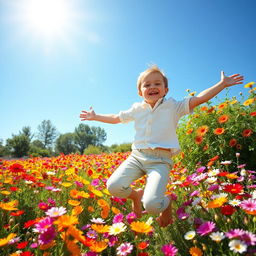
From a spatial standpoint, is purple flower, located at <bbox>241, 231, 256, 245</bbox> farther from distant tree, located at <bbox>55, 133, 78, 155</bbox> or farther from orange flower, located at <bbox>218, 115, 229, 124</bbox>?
distant tree, located at <bbox>55, 133, 78, 155</bbox>

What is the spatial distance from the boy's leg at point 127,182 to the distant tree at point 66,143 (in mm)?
58349

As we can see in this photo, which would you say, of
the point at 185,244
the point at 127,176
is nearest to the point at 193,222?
the point at 185,244

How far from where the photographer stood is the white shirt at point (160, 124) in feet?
7.22

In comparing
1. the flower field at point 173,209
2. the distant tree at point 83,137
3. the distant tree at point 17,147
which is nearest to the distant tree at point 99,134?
the distant tree at point 83,137

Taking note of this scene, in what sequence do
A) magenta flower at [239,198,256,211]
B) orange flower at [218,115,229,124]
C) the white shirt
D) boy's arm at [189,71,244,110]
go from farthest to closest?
orange flower at [218,115,229,124], the white shirt, boy's arm at [189,71,244,110], magenta flower at [239,198,256,211]

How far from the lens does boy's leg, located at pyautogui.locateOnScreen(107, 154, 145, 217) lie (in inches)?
82.6

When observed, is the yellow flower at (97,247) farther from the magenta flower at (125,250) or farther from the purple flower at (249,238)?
the purple flower at (249,238)

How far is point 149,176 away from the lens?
2.06 meters

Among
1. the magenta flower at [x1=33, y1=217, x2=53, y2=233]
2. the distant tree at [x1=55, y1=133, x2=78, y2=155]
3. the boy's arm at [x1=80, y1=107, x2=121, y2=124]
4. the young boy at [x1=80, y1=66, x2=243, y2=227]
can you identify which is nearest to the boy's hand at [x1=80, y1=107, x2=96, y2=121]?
the boy's arm at [x1=80, y1=107, x2=121, y2=124]

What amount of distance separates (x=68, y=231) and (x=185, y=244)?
71 centimetres

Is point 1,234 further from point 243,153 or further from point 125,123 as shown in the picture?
point 243,153

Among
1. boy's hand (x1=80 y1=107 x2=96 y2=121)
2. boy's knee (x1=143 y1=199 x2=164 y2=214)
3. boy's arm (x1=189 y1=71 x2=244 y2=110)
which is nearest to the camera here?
boy's knee (x1=143 y1=199 x2=164 y2=214)

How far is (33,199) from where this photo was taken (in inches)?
96.1

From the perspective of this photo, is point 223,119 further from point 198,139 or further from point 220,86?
point 220,86
